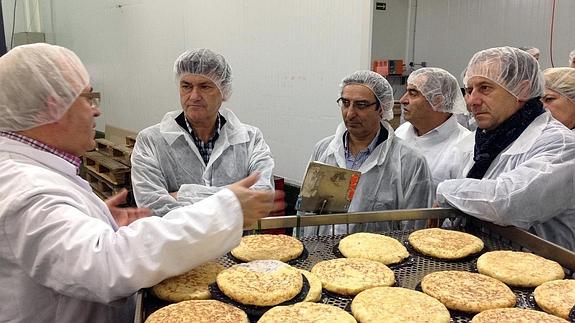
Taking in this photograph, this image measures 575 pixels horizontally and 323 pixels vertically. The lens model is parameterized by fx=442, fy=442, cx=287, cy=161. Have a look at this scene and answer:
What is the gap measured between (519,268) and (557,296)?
185 millimetres

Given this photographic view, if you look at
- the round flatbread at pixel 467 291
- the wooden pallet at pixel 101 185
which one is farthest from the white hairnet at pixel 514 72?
the wooden pallet at pixel 101 185

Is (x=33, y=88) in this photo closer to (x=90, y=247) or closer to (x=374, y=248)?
(x=90, y=247)

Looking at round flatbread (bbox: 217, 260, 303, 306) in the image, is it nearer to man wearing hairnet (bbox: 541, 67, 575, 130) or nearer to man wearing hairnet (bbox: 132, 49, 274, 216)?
man wearing hairnet (bbox: 132, 49, 274, 216)

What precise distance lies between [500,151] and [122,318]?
165 cm

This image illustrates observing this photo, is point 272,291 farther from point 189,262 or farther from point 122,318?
point 122,318

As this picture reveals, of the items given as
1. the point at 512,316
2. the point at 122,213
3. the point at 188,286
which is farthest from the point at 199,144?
the point at 512,316

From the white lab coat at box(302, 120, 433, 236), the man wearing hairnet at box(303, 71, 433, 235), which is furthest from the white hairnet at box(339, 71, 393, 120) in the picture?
the white lab coat at box(302, 120, 433, 236)

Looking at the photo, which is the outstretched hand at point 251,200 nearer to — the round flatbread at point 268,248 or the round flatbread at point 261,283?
the round flatbread at point 261,283

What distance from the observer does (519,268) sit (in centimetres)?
150

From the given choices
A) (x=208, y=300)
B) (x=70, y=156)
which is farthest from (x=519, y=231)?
(x=70, y=156)

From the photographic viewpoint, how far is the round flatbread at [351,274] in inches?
55.8

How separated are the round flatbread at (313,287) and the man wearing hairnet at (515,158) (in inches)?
28.9

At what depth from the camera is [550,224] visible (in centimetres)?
181

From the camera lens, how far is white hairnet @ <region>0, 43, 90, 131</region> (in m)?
1.21
